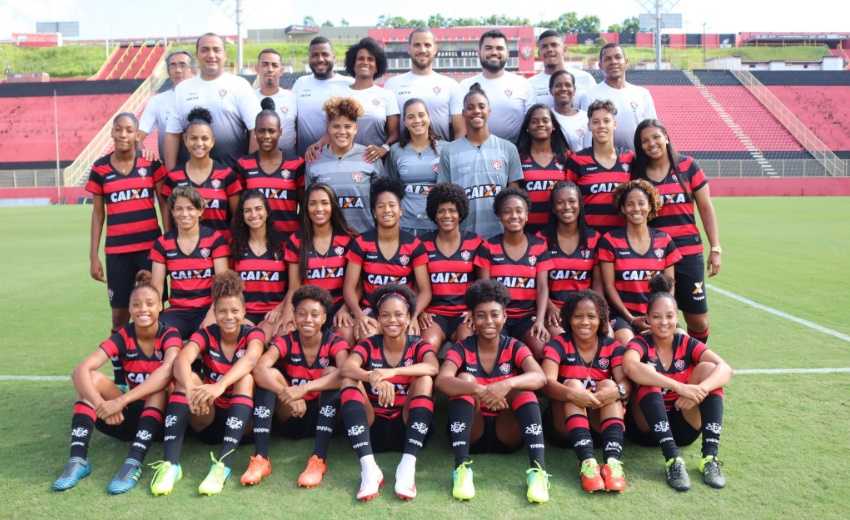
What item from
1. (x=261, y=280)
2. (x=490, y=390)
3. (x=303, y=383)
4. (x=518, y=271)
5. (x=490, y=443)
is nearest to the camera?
(x=490, y=390)

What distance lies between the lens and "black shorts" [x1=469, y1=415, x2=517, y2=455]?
13.3 feet

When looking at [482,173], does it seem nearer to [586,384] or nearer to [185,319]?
[586,384]

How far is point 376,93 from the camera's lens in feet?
19.2

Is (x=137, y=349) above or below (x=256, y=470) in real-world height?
above

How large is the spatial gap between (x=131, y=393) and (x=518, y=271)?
93.6 inches

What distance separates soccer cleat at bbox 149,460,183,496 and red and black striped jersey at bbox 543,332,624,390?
2021mm

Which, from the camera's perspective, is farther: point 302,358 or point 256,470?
point 302,358

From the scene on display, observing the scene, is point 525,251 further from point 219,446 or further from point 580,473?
point 219,446

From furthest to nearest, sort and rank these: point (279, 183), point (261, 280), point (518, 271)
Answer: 1. point (279, 183)
2. point (261, 280)
3. point (518, 271)

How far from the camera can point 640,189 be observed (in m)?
4.79

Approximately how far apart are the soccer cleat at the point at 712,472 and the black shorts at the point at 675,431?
257mm

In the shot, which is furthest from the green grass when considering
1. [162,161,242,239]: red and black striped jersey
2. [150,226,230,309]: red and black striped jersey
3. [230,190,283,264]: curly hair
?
[162,161,242,239]: red and black striped jersey

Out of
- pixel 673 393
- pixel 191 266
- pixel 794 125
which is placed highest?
pixel 794 125

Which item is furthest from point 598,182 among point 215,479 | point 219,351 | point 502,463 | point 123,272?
point 123,272
